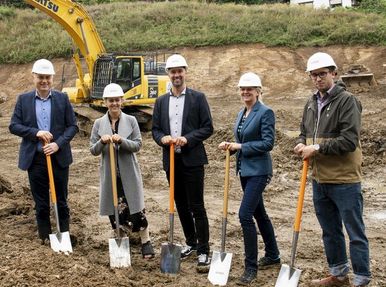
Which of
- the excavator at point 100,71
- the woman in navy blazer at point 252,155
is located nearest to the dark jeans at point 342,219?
the woman in navy blazer at point 252,155

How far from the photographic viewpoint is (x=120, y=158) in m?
5.62

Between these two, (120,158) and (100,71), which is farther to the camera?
(100,71)

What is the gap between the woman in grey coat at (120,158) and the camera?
18.2 ft

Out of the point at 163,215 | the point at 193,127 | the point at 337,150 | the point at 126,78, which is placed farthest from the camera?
the point at 126,78

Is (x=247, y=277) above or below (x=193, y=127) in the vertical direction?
below

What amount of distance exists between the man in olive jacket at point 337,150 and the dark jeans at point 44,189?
2437mm

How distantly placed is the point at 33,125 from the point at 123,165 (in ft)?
3.16

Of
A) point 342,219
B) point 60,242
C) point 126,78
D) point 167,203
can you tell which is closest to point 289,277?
point 342,219

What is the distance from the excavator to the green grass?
39.0ft

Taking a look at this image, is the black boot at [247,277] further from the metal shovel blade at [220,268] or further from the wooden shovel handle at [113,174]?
the wooden shovel handle at [113,174]

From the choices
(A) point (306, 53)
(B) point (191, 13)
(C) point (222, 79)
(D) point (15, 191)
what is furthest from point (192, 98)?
(B) point (191, 13)

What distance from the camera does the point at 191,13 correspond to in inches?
1229

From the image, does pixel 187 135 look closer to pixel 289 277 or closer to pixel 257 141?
Answer: pixel 257 141

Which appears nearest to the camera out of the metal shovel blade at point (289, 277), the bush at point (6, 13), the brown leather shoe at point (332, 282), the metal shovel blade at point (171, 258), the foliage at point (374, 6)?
the metal shovel blade at point (289, 277)
